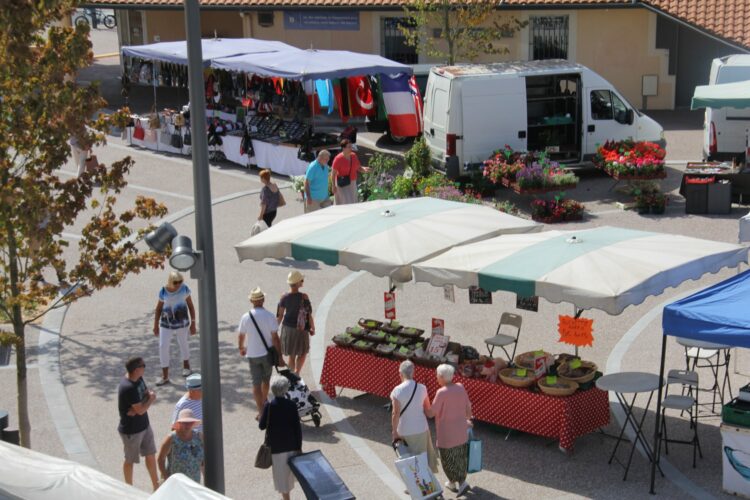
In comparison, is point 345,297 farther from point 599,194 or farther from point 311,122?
point 311,122

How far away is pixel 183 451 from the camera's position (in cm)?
1010

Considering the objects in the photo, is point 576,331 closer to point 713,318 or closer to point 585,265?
point 585,265

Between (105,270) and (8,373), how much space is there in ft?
10.9

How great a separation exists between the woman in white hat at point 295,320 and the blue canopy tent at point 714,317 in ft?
14.8

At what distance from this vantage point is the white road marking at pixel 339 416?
11.1 metres

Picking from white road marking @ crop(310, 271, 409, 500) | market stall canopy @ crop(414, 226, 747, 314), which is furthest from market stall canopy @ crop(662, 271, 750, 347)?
white road marking @ crop(310, 271, 409, 500)

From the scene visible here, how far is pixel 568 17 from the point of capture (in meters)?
31.1

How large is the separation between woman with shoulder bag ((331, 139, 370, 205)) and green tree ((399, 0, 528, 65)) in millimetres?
8323

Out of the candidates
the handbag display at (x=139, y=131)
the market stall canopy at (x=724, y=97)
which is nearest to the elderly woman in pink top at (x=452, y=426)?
the market stall canopy at (x=724, y=97)

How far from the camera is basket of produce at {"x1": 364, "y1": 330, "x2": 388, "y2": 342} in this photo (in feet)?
42.7

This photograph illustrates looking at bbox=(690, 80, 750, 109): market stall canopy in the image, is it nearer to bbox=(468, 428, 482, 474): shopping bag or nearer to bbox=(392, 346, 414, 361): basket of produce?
bbox=(392, 346, 414, 361): basket of produce

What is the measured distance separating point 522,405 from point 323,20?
2276 centimetres

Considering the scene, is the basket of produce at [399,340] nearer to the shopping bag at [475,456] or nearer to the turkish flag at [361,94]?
the shopping bag at [475,456]

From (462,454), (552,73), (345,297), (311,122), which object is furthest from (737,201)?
(462,454)
